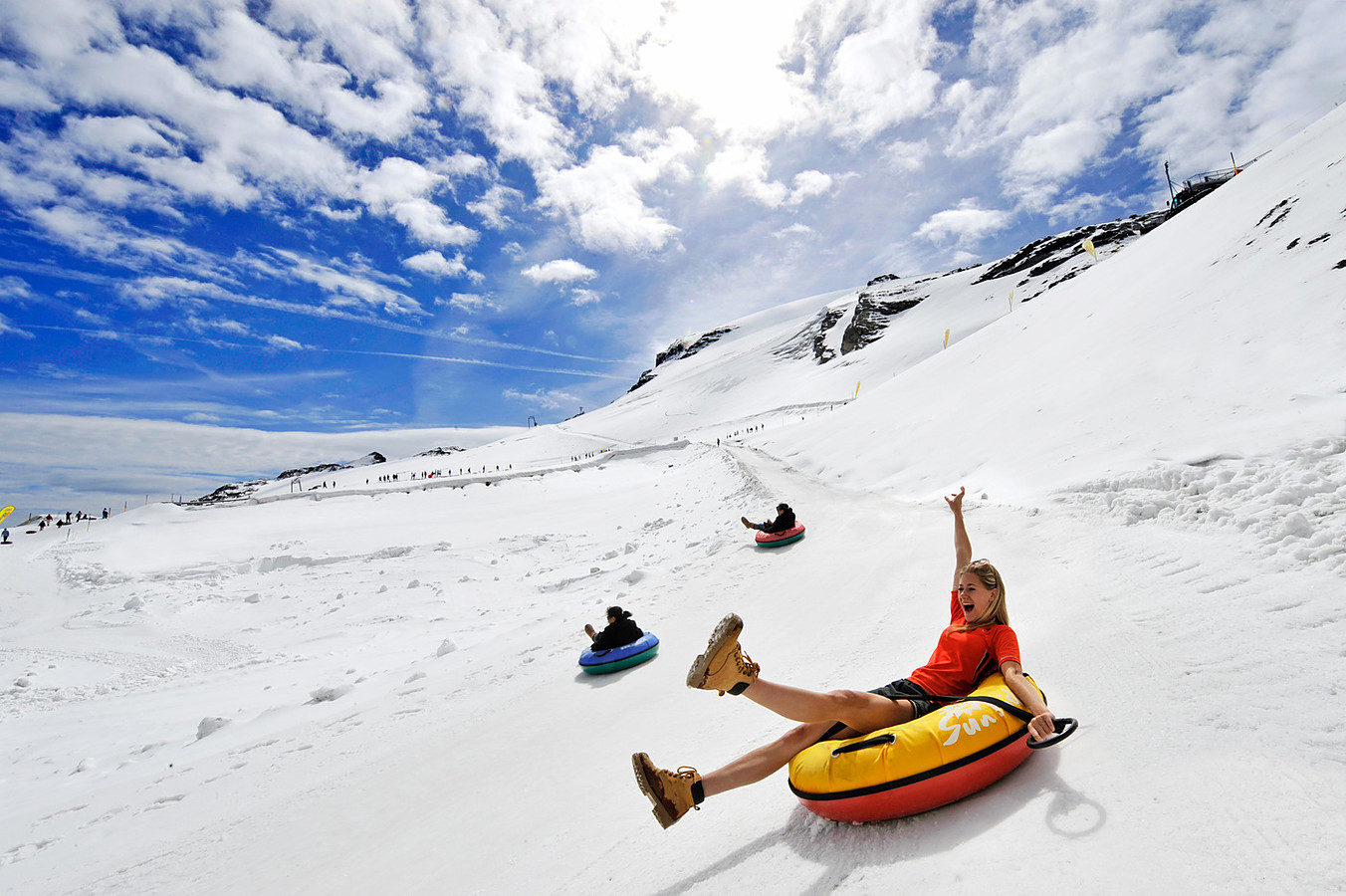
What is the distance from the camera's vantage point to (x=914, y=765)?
2.76 metres

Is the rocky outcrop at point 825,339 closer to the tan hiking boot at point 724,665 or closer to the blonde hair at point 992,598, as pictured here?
the blonde hair at point 992,598

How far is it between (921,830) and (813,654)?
337 centimetres

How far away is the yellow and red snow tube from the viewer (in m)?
2.76

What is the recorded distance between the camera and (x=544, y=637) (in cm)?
888

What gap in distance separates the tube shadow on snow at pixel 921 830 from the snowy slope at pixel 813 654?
0.02 metres

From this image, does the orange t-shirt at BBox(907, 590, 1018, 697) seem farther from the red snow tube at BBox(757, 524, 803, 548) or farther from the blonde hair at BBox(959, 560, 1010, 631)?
the red snow tube at BBox(757, 524, 803, 548)

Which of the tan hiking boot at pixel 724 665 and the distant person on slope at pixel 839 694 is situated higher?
the tan hiking boot at pixel 724 665

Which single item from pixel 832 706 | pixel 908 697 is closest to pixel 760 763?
pixel 832 706

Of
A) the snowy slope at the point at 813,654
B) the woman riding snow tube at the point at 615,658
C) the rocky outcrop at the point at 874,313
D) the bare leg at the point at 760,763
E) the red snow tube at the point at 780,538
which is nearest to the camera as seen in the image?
the snowy slope at the point at 813,654

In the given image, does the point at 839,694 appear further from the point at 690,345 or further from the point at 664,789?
the point at 690,345

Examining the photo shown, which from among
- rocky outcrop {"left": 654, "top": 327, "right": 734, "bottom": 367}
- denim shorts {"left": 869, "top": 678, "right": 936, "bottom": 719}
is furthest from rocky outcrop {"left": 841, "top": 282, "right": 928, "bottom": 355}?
denim shorts {"left": 869, "top": 678, "right": 936, "bottom": 719}

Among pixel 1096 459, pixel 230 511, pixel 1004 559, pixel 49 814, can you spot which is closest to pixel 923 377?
pixel 1096 459

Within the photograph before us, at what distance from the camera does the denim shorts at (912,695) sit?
331 centimetres

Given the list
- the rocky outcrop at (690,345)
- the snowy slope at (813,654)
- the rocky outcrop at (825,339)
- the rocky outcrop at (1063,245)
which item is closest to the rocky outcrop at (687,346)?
the rocky outcrop at (690,345)
